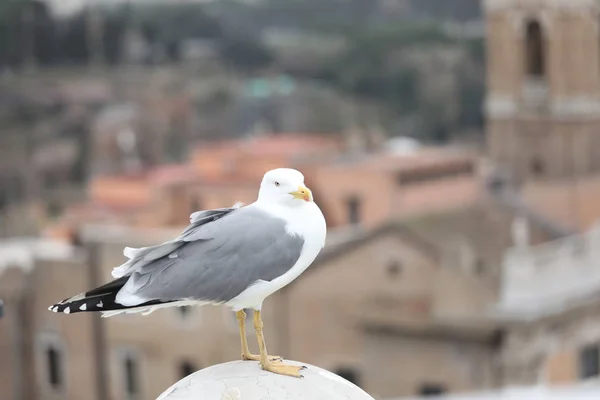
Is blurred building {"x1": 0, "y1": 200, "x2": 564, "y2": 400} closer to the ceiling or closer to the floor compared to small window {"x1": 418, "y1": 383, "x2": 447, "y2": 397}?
closer to the ceiling

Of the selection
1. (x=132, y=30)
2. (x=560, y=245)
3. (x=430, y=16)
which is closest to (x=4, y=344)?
(x=560, y=245)

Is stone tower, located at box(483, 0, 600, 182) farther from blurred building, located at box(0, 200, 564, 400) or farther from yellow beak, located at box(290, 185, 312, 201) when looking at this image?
yellow beak, located at box(290, 185, 312, 201)

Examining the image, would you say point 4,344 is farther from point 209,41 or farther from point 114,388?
point 209,41

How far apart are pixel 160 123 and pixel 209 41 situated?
18.9 meters

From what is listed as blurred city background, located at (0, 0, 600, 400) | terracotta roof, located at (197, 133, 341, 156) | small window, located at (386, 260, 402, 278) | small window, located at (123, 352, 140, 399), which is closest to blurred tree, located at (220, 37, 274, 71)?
blurred city background, located at (0, 0, 600, 400)

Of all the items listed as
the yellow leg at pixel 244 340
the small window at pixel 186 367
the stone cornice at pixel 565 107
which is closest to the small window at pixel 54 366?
the small window at pixel 186 367

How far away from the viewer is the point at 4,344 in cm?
1850

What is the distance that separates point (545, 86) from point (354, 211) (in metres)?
3.70

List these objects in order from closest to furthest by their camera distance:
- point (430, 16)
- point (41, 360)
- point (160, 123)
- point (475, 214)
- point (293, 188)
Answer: point (293, 188), point (475, 214), point (41, 360), point (160, 123), point (430, 16)

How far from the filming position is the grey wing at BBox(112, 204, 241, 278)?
3.78 m

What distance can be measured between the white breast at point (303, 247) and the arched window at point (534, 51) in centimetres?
1642

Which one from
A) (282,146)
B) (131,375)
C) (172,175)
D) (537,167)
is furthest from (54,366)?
(537,167)

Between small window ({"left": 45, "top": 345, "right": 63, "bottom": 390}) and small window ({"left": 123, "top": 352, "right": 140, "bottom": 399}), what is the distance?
1.08 meters

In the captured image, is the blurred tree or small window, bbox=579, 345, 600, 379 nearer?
small window, bbox=579, 345, 600, 379
